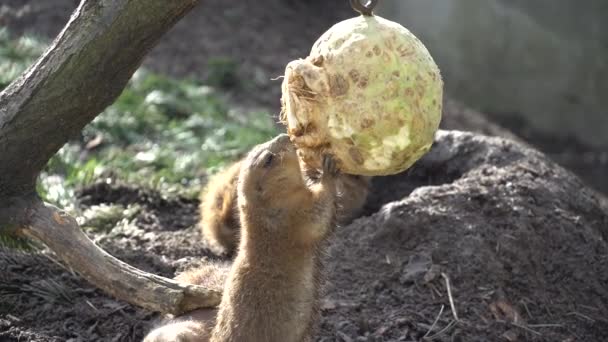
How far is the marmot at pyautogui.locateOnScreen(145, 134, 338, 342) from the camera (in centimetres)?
362

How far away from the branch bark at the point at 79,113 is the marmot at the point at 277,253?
25 centimetres

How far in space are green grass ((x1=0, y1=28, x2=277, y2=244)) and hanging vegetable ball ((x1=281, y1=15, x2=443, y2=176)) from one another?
2453 millimetres

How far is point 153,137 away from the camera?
25.1ft

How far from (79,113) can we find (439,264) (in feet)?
6.06

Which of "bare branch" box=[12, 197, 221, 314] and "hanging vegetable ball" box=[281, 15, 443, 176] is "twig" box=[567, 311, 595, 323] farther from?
"bare branch" box=[12, 197, 221, 314]

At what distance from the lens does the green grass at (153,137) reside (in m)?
6.30

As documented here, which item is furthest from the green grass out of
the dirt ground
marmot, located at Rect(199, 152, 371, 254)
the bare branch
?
the bare branch

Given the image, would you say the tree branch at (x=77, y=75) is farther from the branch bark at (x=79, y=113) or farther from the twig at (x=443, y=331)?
the twig at (x=443, y=331)

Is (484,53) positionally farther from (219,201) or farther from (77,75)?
(77,75)

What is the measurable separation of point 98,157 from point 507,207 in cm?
318

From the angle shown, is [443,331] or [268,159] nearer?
[268,159]

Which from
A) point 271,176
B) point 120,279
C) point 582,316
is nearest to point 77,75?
point 120,279

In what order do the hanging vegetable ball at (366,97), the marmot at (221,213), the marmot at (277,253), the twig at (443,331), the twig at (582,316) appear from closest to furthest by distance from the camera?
1. the hanging vegetable ball at (366,97)
2. the marmot at (277,253)
3. the twig at (443,331)
4. the twig at (582,316)
5. the marmot at (221,213)

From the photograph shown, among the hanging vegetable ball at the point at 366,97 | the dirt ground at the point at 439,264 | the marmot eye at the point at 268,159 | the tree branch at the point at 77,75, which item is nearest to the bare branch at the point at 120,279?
the tree branch at the point at 77,75
